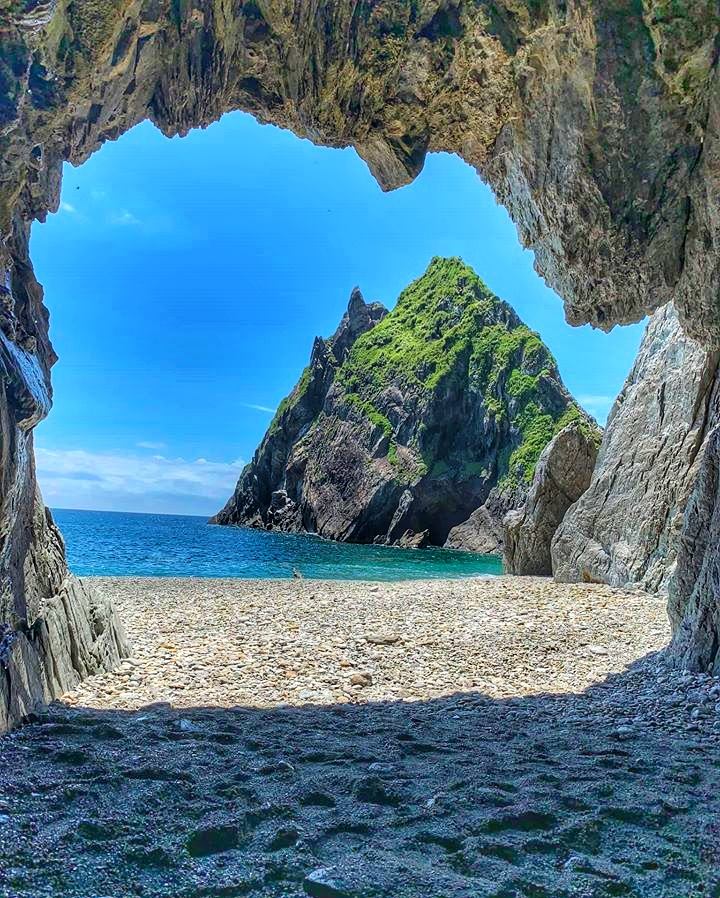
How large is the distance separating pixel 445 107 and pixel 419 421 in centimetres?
6405

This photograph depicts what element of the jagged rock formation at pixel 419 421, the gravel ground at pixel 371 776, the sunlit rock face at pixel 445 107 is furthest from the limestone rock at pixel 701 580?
the jagged rock formation at pixel 419 421

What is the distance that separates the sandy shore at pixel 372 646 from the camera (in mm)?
7789

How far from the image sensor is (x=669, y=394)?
16.1 meters

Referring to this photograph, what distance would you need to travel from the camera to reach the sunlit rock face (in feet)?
19.4

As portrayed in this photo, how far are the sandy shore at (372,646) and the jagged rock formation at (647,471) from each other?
140 cm

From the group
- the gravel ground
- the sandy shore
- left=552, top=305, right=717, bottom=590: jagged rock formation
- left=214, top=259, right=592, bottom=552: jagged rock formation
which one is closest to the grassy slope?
left=214, top=259, right=592, bottom=552: jagged rock formation

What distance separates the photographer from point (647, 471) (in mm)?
16312

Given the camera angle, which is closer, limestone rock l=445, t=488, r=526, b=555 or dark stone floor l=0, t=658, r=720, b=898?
dark stone floor l=0, t=658, r=720, b=898

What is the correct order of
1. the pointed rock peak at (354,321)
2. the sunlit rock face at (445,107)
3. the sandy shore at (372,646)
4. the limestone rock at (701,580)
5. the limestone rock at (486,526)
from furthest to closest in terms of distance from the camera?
the pointed rock peak at (354,321) → the limestone rock at (486,526) → the sandy shore at (372,646) → the limestone rock at (701,580) → the sunlit rock face at (445,107)

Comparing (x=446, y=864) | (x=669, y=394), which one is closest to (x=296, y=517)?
(x=669, y=394)

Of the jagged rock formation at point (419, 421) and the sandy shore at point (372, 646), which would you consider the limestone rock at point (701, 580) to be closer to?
the sandy shore at point (372, 646)

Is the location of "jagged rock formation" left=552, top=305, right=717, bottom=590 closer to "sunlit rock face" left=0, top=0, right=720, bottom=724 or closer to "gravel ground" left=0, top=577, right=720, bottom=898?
"gravel ground" left=0, top=577, right=720, bottom=898

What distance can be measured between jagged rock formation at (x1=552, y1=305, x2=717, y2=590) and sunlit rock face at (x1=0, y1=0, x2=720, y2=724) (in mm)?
6592

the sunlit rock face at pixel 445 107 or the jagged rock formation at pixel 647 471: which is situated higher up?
the sunlit rock face at pixel 445 107
